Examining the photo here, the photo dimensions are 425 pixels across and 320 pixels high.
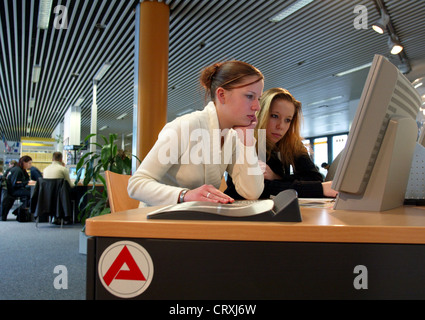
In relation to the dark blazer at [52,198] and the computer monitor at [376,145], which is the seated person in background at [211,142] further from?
the dark blazer at [52,198]

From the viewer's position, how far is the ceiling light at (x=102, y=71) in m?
7.32

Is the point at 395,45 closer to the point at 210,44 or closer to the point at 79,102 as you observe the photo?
the point at 210,44

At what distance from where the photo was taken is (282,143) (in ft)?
6.52

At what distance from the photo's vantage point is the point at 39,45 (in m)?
6.61

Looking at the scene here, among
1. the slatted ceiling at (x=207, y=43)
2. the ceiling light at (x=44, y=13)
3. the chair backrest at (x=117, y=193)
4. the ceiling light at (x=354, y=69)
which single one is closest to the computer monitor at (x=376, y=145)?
the chair backrest at (x=117, y=193)

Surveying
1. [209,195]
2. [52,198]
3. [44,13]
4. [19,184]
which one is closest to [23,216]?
[19,184]

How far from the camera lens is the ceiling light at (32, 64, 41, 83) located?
25.1 feet

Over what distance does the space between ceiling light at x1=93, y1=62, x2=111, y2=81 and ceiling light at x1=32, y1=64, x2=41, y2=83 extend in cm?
125

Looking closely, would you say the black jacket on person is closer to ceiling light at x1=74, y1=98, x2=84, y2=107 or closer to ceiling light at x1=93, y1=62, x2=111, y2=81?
ceiling light at x1=93, y1=62, x2=111, y2=81

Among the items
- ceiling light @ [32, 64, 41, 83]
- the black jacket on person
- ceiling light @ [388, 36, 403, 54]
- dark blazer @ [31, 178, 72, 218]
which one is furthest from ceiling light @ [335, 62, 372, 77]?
ceiling light @ [32, 64, 41, 83]

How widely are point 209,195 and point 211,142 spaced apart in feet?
1.59

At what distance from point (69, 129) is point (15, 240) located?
7394 millimetres
